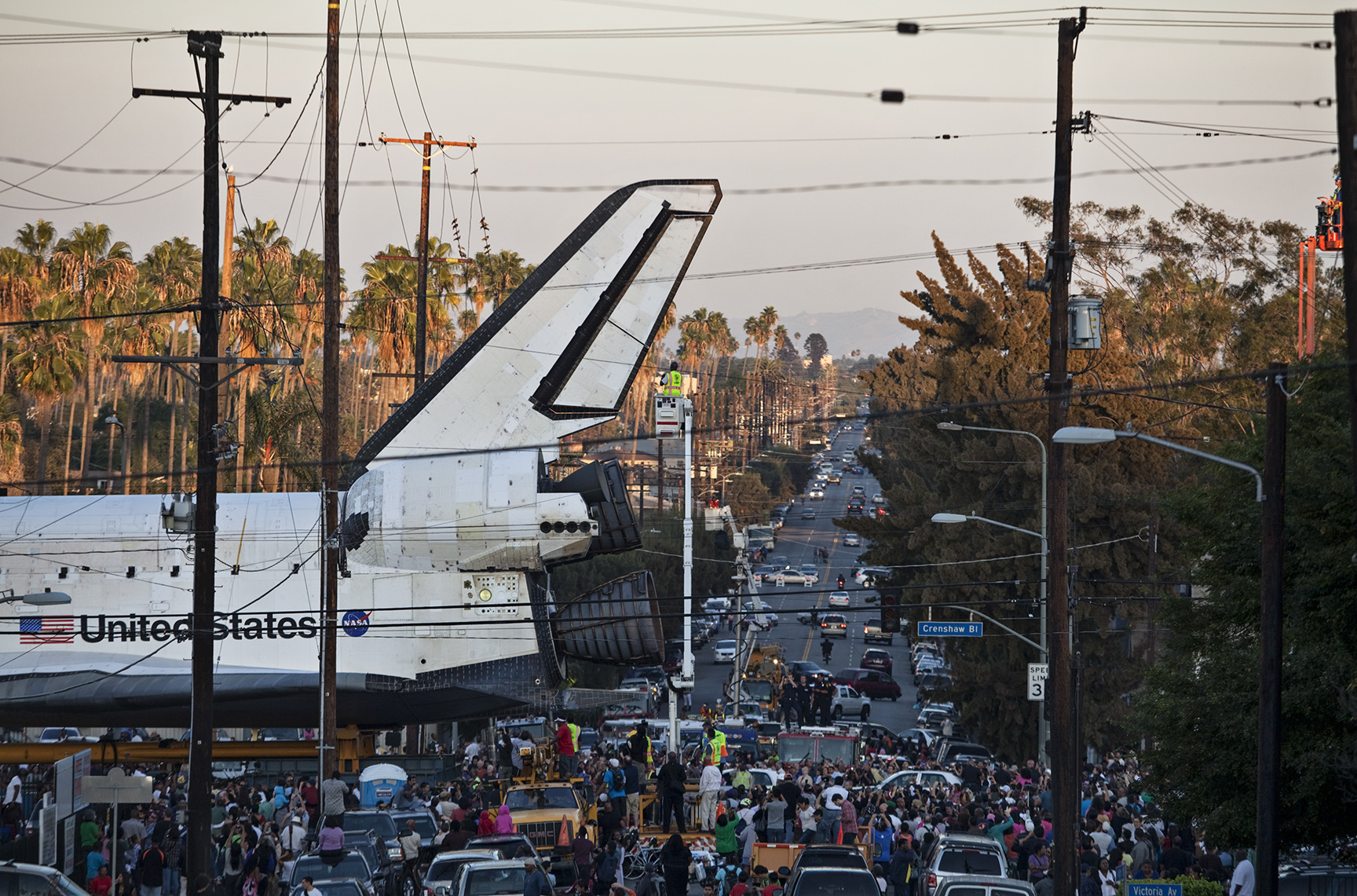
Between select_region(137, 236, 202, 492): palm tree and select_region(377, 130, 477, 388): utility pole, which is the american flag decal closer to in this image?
select_region(377, 130, 477, 388): utility pole

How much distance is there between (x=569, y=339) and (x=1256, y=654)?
16.1 meters

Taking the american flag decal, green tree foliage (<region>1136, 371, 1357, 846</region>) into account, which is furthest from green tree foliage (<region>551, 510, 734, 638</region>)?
green tree foliage (<region>1136, 371, 1357, 846</region>)

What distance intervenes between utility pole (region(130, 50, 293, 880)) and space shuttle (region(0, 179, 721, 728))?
8207 millimetres

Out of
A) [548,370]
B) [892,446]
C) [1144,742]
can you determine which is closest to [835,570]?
[892,446]

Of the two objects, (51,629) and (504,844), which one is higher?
(51,629)

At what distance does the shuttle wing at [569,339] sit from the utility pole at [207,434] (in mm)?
9115

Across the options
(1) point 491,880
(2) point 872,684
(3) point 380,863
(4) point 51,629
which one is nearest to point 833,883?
(1) point 491,880

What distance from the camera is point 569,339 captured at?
2978cm

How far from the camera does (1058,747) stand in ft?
64.1

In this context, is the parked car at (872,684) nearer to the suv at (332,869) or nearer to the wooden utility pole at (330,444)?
the wooden utility pole at (330,444)

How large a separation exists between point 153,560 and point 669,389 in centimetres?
1844

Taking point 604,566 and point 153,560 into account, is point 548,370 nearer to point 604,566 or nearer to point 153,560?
point 153,560

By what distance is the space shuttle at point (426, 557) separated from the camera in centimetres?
2862

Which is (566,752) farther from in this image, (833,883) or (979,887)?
(979,887)
